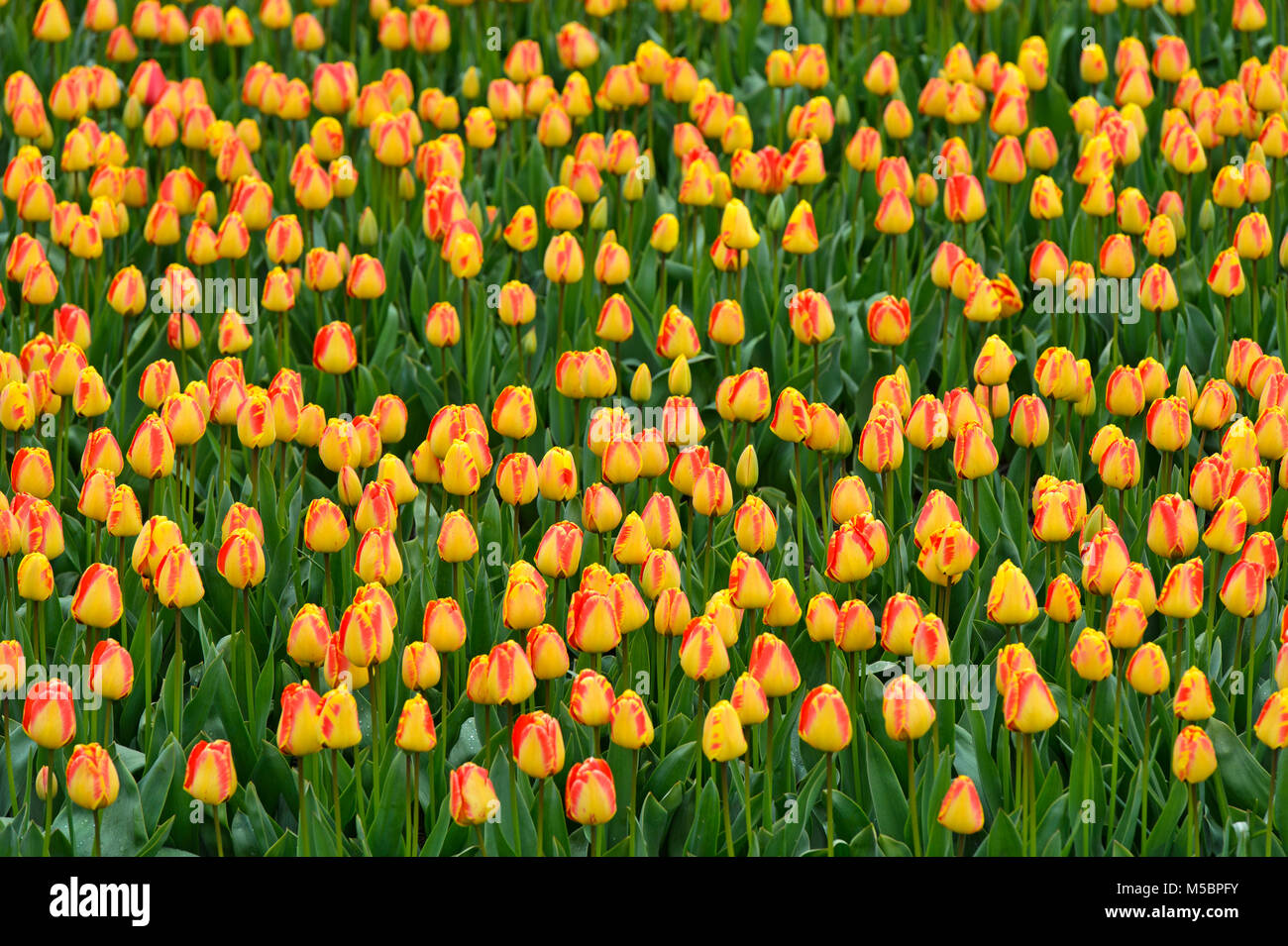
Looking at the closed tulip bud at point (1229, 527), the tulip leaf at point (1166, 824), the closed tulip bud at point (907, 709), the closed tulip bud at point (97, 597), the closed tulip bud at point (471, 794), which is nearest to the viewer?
the closed tulip bud at point (471, 794)

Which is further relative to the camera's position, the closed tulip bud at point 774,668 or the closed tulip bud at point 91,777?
the closed tulip bud at point 774,668

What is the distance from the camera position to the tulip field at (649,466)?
3.41 meters

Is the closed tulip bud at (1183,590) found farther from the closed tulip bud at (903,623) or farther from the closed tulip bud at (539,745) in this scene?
the closed tulip bud at (539,745)

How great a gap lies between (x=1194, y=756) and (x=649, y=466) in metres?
1.40

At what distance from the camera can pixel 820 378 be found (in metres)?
5.24

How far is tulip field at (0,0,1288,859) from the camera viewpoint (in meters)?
3.41

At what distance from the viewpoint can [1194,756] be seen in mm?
3172

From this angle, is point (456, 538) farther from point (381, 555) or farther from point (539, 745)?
point (539, 745)

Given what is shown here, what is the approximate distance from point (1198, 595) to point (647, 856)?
1.13m

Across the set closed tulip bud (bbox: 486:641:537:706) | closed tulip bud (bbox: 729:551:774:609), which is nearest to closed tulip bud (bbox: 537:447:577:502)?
closed tulip bud (bbox: 729:551:774:609)

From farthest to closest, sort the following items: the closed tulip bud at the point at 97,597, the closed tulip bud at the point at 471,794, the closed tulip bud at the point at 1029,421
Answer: the closed tulip bud at the point at 1029,421 < the closed tulip bud at the point at 97,597 < the closed tulip bud at the point at 471,794

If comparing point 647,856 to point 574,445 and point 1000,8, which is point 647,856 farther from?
point 1000,8

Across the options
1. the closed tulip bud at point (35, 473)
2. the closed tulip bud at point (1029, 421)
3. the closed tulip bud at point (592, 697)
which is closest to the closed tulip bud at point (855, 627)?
the closed tulip bud at point (592, 697)

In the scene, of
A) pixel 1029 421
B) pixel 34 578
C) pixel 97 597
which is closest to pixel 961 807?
pixel 1029 421
